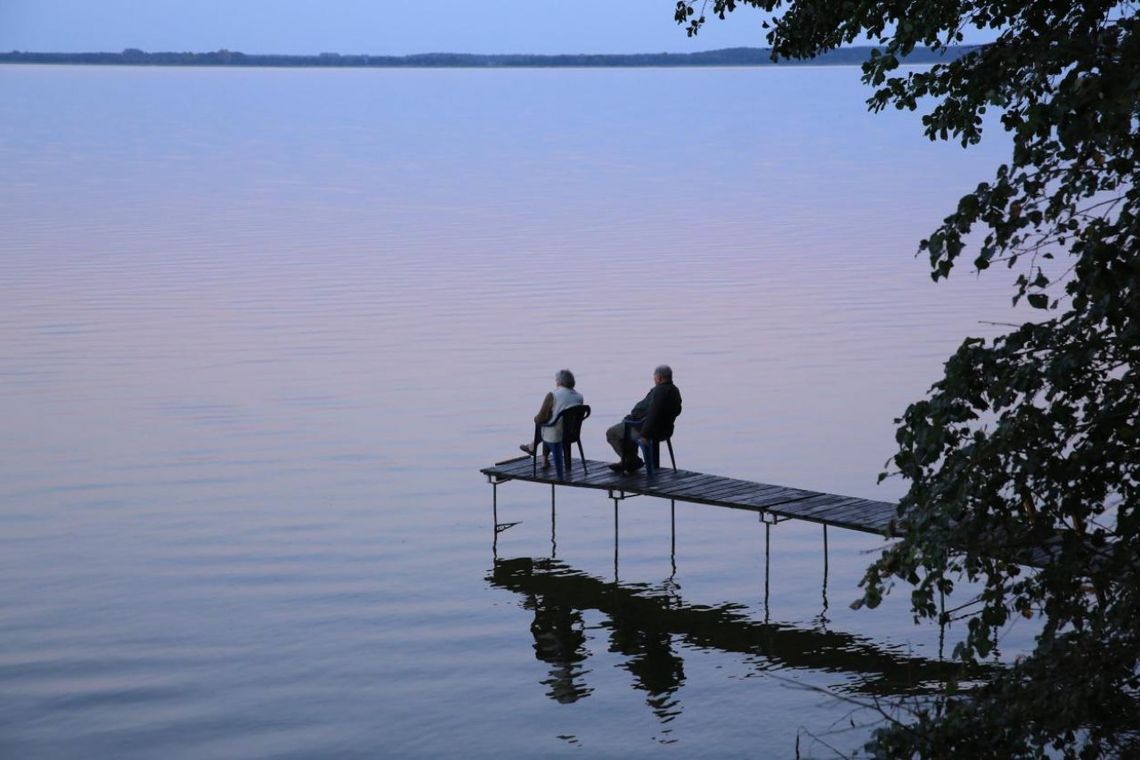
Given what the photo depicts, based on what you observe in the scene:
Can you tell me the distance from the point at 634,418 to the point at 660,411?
0.48 metres

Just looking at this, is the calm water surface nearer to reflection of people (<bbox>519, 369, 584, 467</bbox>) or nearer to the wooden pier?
the wooden pier

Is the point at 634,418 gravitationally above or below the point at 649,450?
above

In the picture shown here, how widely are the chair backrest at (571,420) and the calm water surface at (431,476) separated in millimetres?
1453

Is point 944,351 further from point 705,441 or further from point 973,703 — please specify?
point 973,703

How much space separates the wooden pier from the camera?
16.9 meters

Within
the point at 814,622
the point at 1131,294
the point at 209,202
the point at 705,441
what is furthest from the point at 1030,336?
the point at 209,202

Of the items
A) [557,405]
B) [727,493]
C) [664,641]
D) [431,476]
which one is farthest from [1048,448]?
[431,476]

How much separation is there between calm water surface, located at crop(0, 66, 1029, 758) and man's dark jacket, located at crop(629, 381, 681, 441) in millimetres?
1630

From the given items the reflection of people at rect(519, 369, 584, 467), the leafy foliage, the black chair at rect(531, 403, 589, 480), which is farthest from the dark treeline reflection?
the leafy foliage

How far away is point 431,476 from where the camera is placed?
74.4 feet

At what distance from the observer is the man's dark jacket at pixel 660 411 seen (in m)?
18.2

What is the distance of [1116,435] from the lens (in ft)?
25.0

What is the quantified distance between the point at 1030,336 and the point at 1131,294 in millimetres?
556

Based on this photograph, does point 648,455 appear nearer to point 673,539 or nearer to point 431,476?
point 673,539
